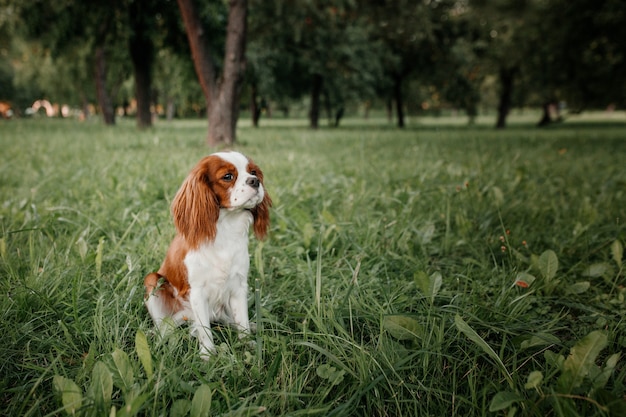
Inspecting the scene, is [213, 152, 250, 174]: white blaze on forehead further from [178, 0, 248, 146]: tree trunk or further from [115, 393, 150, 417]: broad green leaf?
[178, 0, 248, 146]: tree trunk

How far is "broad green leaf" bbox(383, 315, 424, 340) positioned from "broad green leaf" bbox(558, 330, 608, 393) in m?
0.50

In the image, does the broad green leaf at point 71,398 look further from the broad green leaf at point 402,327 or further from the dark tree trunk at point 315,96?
the dark tree trunk at point 315,96

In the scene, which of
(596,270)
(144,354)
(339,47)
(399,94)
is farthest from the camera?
(399,94)

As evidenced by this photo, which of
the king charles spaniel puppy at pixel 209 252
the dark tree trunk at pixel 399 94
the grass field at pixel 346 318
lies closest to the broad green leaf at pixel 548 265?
the grass field at pixel 346 318

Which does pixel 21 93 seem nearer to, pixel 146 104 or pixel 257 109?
pixel 257 109

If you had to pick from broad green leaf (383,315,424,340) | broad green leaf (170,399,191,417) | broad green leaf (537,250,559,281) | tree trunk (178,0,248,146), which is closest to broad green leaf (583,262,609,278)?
broad green leaf (537,250,559,281)

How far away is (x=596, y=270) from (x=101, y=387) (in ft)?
8.48

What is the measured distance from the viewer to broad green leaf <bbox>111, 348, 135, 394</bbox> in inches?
51.5

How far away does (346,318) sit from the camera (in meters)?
1.85

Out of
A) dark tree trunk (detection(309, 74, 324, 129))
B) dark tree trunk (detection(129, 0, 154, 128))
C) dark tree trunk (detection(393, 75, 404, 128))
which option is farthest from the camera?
dark tree trunk (detection(393, 75, 404, 128))

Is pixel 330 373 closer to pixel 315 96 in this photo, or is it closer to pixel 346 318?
pixel 346 318

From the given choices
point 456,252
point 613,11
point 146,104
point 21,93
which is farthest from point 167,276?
point 21,93

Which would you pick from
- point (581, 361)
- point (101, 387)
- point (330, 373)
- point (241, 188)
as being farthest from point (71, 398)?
point (581, 361)

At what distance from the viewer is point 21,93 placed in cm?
4884
